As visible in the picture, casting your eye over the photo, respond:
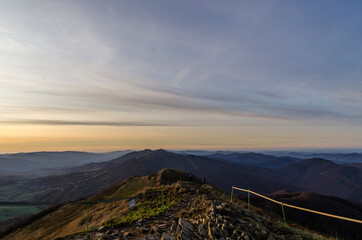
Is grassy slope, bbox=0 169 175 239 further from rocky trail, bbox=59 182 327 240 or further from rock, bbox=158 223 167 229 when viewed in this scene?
rock, bbox=158 223 167 229

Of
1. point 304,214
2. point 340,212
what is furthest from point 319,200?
point 304,214

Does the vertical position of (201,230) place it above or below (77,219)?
above

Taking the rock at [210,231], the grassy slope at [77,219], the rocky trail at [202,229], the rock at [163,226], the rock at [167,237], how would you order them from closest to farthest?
the rock at [167,237] → the rock at [210,231] → the rocky trail at [202,229] → the rock at [163,226] → the grassy slope at [77,219]

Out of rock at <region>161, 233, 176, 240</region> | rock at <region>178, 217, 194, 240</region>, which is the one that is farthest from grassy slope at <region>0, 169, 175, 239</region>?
rock at <region>161, 233, 176, 240</region>

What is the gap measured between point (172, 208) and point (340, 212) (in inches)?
8406

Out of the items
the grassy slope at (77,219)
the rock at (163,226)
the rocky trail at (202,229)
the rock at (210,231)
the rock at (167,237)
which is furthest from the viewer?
the grassy slope at (77,219)

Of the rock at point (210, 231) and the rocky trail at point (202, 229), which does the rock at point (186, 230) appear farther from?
the rock at point (210, 231)

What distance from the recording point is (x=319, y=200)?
174000mm

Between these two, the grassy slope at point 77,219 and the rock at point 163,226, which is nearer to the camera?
the rock at point 163,226

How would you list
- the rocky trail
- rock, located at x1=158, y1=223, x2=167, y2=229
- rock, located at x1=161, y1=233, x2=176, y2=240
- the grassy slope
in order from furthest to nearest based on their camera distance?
1. the grassy slope
2. rock, located at x1=158, y1=223, x2=167, y2=229
3. the rocky trail
4. rock, located at x1=161, y1=233, x2=176, y2=240

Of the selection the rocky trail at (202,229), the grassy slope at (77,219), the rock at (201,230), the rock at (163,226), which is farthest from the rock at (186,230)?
the grassy slope at (77,219)

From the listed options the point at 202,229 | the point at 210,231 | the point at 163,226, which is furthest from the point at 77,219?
the point at 210,231

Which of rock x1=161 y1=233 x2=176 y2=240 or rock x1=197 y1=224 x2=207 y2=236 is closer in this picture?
rock x1=161 y1=233 x2=176 y2=240

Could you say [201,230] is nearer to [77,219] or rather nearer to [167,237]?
[167,237]
